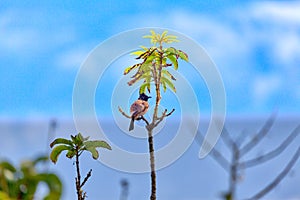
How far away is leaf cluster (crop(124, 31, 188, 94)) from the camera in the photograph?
431 mm

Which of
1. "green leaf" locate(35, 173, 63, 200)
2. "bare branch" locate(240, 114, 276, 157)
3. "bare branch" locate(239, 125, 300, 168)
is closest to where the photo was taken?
"green leaf" locate(35, 173, 63, 200)

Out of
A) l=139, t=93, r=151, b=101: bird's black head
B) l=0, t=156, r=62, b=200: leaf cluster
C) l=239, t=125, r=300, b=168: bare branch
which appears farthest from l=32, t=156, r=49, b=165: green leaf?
Answer: l=239, t=125, r=300, b=168: bare branch

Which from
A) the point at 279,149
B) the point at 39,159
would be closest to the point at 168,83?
the point at 39,159

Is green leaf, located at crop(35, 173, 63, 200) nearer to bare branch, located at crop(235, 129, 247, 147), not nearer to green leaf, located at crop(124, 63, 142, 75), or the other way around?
green leaf, located at crop(124, 63, 142, 75)

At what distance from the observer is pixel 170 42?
45 centimetres

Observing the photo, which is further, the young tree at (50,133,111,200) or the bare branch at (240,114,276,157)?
the bare branch at (240,114,276,157)

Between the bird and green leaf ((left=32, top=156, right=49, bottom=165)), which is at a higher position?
the bird

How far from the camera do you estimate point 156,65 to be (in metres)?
0.44

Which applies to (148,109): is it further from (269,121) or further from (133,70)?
(269,121)

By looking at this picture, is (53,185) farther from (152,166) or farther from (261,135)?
(261,135)

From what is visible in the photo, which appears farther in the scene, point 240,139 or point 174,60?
point 240,139

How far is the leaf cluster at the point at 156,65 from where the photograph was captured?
0.43 meters

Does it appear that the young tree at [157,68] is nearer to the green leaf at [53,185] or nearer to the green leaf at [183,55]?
the green leaf at [183,55]

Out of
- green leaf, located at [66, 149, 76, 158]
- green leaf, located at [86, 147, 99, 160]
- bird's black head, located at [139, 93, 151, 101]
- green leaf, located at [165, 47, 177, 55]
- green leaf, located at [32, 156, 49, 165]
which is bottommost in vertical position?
green leaf, located at [32, 156, 49, 165]
